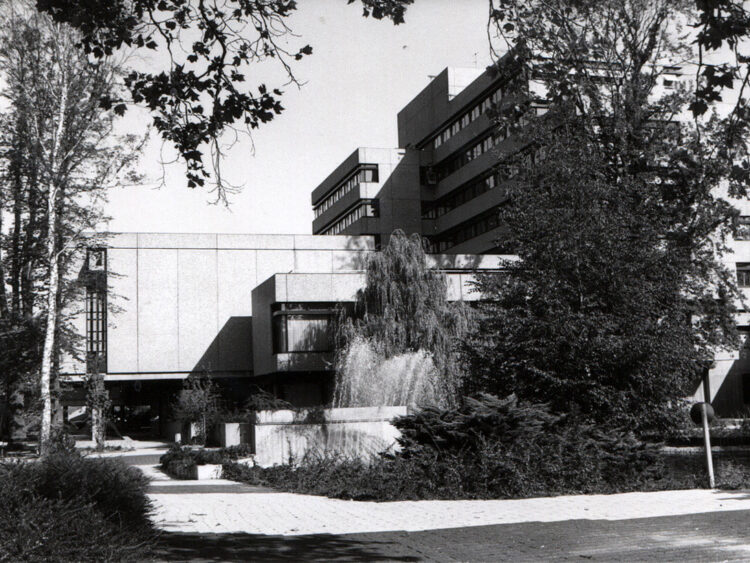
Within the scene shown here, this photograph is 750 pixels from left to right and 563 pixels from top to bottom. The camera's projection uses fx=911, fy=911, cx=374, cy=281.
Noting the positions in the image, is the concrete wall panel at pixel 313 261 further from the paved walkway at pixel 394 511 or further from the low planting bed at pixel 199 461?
the paved walkway at pixel 394 511

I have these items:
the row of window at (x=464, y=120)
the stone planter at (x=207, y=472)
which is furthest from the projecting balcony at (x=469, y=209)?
the stone planter at (x=207, y=472)

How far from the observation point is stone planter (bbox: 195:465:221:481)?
18.8 m

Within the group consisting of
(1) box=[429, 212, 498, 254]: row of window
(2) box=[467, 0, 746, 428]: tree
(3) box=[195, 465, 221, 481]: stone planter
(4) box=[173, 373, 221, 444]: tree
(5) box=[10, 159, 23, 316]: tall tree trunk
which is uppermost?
(1) box=[429, 212, 498, 254]: row of window

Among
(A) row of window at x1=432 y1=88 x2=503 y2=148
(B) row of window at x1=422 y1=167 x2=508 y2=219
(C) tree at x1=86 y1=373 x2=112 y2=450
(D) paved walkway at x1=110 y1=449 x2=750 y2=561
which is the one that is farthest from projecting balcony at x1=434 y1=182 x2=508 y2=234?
(D) paved walkway at x1=110 y1=449 x2=750 y2=561

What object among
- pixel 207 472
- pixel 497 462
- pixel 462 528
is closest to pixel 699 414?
pixel 497 462

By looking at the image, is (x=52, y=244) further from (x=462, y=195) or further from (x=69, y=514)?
(x=462, y=195)

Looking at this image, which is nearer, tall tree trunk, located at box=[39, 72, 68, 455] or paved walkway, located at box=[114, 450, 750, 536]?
paved walkway, located at box=[114, 450, 750, 536]

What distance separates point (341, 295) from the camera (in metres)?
40.8

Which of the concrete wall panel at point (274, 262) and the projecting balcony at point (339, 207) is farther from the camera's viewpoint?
the projecting balcony at point (339, 207)

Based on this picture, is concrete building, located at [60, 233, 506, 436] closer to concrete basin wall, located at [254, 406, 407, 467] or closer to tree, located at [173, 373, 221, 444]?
tree, located at [173, 373, 221, 444]

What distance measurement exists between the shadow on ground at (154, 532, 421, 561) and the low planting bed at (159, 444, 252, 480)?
30.0 feet

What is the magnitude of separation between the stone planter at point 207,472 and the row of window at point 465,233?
122ft

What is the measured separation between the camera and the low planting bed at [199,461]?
19.0 meters

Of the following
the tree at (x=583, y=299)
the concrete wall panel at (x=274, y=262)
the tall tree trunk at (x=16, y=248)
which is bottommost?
the tree at (x=583, y=299)
